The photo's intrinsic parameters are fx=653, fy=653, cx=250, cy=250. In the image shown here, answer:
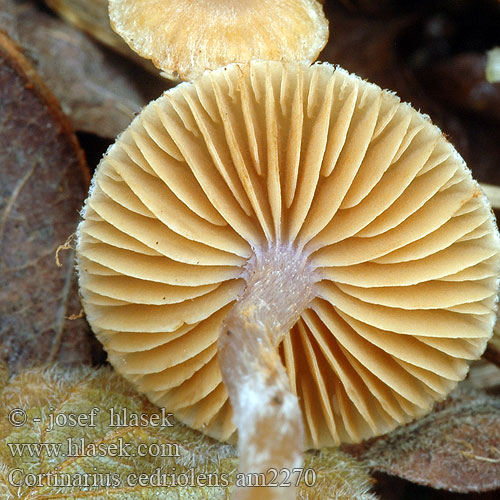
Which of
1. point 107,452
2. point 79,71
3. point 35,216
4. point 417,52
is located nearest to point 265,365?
point 107,452

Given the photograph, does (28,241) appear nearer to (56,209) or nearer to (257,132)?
(56,209)

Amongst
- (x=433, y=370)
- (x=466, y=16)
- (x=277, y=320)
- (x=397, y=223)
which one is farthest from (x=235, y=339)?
(x=466, y=16)

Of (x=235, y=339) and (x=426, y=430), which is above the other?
(x=235, y=339)

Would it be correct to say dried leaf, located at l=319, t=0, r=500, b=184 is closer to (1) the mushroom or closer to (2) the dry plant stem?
(1) the mushroom

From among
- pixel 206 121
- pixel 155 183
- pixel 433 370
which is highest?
pixel 206 121

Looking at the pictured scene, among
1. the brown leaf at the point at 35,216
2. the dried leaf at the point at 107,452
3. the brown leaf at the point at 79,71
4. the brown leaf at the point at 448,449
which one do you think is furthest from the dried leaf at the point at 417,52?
the dried leaf at the point at 107,452

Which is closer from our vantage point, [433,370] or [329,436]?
[433,370]
